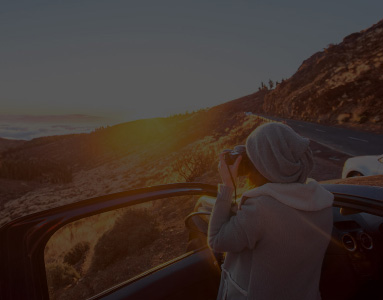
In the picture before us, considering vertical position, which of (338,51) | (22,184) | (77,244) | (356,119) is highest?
(338,51)

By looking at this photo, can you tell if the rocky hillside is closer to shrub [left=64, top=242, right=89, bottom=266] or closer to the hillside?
the hillside

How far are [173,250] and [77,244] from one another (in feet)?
9.69

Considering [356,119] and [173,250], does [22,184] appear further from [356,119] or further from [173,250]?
[356,119]

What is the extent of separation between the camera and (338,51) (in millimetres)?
42062

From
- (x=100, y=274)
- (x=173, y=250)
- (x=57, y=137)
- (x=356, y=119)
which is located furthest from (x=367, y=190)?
(x=57, y=137)

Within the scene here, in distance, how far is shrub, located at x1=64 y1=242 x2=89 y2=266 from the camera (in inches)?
255

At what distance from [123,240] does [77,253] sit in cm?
144

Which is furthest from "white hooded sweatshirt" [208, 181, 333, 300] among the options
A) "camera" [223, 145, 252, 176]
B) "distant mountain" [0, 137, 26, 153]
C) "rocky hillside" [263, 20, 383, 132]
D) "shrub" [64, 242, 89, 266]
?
"distant mountain" [0, 137, 26, 153]

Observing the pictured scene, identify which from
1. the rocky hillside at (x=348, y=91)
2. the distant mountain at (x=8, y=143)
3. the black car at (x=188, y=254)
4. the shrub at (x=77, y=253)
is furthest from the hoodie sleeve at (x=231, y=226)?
the distant mountain at (x=8, y=143)

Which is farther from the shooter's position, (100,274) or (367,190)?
(100,274)

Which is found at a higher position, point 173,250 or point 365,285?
point 365,285

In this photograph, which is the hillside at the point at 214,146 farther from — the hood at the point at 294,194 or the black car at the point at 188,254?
the hood at the point at 294,194

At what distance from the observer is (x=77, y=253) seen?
6734 mm

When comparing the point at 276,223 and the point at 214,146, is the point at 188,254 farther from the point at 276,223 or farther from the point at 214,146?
the point at 214,146
